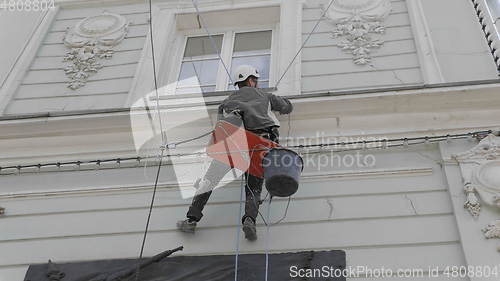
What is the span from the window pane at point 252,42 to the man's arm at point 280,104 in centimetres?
220

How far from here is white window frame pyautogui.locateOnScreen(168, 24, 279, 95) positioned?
7059mm

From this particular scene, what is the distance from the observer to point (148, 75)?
22.7 feet

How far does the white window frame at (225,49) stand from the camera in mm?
7059

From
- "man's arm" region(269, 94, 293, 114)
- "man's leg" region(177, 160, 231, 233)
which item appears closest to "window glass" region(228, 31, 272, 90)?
"man's arm" region(269, 94, 293, 114)

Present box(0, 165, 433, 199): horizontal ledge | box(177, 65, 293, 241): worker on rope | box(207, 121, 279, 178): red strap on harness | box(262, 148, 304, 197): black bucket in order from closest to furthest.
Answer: box(262, 148, 304, 197): black bucket, box(177, 65, 293, 241): worker on rope, box(207, 121, 279, 178): red strap on harness, box(0, 165, 433, 199): horizontal ledge

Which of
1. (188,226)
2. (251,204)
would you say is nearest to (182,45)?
(188,226)

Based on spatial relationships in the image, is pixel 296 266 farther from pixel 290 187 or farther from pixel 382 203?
pixel 382 203

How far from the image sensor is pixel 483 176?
4887 millimetres

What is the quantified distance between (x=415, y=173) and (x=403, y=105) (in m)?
0.75

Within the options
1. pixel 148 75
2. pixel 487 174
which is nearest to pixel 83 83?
pixel 148 75

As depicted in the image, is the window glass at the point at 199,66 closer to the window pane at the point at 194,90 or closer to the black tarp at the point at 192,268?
the window pane at the point at 194,90

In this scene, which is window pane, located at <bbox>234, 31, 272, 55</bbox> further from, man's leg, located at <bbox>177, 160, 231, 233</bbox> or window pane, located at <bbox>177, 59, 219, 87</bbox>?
man's leg, located at <bbox>177, 160, 231, 233</bbox>

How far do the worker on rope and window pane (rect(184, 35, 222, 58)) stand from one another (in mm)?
2383

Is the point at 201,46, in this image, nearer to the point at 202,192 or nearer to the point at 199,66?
the point at 199,66
